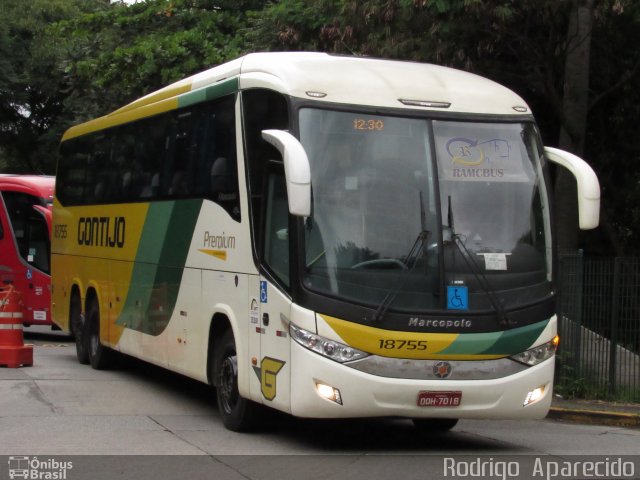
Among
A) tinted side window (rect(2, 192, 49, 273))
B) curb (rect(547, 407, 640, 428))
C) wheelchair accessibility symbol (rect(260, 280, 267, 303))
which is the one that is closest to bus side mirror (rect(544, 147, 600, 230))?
wheelchair accessibility symbol (rect(260, 280, 267, 303))

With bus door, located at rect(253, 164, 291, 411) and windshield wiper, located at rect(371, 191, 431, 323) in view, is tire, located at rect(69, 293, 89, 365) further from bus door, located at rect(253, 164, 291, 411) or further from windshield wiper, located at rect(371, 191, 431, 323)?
windshield wiper, located at rect(371, 191, 431, 323)

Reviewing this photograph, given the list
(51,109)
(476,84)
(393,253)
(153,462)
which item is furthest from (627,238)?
(51,109)

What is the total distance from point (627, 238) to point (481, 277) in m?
12.8

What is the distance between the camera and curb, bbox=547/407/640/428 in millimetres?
13289

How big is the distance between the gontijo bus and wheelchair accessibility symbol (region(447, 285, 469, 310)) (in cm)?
1

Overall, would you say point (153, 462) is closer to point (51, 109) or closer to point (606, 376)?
point (606, 376)

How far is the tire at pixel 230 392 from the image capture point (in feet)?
35.5

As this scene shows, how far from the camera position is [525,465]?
375 inches

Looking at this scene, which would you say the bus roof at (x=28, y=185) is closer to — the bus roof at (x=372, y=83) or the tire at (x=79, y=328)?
the tire at (x=79, y=328)

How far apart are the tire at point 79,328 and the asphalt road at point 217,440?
2641 millimetres

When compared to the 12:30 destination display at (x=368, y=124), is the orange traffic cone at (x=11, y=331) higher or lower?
lower

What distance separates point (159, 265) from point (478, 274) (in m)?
5.16

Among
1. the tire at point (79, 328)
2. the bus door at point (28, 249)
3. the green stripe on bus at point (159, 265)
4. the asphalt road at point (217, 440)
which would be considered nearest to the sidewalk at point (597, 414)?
the asphalt road at point (217, 440)

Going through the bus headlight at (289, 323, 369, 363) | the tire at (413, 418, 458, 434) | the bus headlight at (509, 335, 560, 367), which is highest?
the bus headlight at (289, 323, 369, 363)
